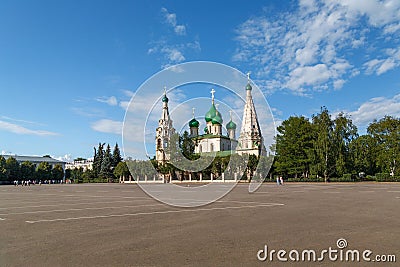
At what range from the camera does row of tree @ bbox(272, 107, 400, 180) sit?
190ft

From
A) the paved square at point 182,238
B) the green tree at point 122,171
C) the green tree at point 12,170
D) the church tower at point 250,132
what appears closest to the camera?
the paved square at point 182,238

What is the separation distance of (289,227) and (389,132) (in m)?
67.1

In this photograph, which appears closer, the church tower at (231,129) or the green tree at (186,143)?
the green tree at (186,143)

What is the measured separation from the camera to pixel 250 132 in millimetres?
77750

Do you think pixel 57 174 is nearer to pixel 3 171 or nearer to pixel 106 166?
pixel 3 171

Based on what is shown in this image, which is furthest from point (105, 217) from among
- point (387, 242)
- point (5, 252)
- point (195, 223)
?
point (387, 242)

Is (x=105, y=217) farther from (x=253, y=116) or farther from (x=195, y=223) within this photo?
(x=253, y=116)

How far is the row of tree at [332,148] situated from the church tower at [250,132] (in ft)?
28.2

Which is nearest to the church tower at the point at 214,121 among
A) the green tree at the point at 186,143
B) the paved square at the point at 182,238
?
the green tree at the point at 186,143

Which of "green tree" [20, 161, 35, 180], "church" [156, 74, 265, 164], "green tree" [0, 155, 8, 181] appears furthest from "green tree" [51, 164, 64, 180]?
"church" [156, 74, 265, 164]

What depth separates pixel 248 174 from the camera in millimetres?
65688

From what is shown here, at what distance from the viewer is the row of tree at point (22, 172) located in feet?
294

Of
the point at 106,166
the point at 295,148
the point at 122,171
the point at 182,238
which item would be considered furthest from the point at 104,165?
the point at 182,238

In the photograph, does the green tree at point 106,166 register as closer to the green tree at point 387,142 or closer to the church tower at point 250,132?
the church tower at point 250,132
